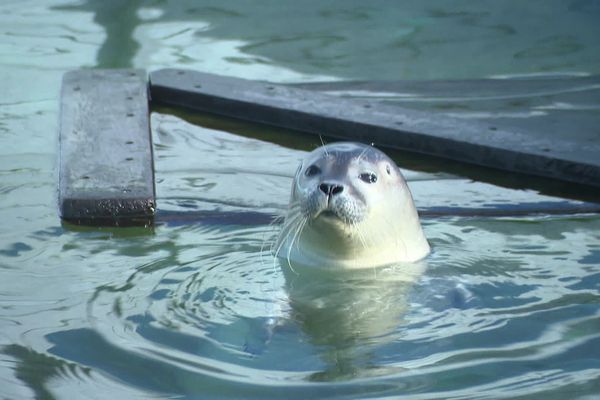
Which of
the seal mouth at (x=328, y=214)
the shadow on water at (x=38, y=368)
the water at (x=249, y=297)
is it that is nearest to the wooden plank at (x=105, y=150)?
the water at (x=249, y=297)

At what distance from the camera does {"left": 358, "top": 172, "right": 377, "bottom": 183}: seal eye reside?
3865 mm

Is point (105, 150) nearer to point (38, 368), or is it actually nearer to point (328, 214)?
point (328, 214)

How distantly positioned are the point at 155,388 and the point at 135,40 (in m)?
4.72

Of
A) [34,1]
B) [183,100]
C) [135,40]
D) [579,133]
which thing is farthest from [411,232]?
[34,1]

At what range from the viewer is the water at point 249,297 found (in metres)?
3.06

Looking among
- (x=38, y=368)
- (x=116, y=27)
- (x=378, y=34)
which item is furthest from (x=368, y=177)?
(x=116, y=27)

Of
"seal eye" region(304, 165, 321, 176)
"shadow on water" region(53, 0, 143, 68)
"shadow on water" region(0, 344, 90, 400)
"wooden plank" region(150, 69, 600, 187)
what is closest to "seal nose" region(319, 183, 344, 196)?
"seal eye" region(304, 165, 321, 176)

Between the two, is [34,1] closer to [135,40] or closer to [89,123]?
[135,40]

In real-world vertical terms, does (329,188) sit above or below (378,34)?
above

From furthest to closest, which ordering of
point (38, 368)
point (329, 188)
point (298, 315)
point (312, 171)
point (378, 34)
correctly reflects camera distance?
point (378, 34)
point (312, 171)
point (329, 188)
point (298, 315)
point (38, 368)

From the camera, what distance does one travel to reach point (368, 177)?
3881 millimetres

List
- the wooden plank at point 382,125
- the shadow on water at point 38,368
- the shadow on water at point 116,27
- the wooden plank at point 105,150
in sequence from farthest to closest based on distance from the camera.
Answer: the shadow on water at point 116,27
the wooden plank at point 382,125
the wooden plank at point 105,150
the shadow on water at point 38,368

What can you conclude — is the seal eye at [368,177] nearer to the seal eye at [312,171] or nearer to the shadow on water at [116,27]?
the seal eye at [312,171]

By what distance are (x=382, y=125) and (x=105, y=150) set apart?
122 cm
